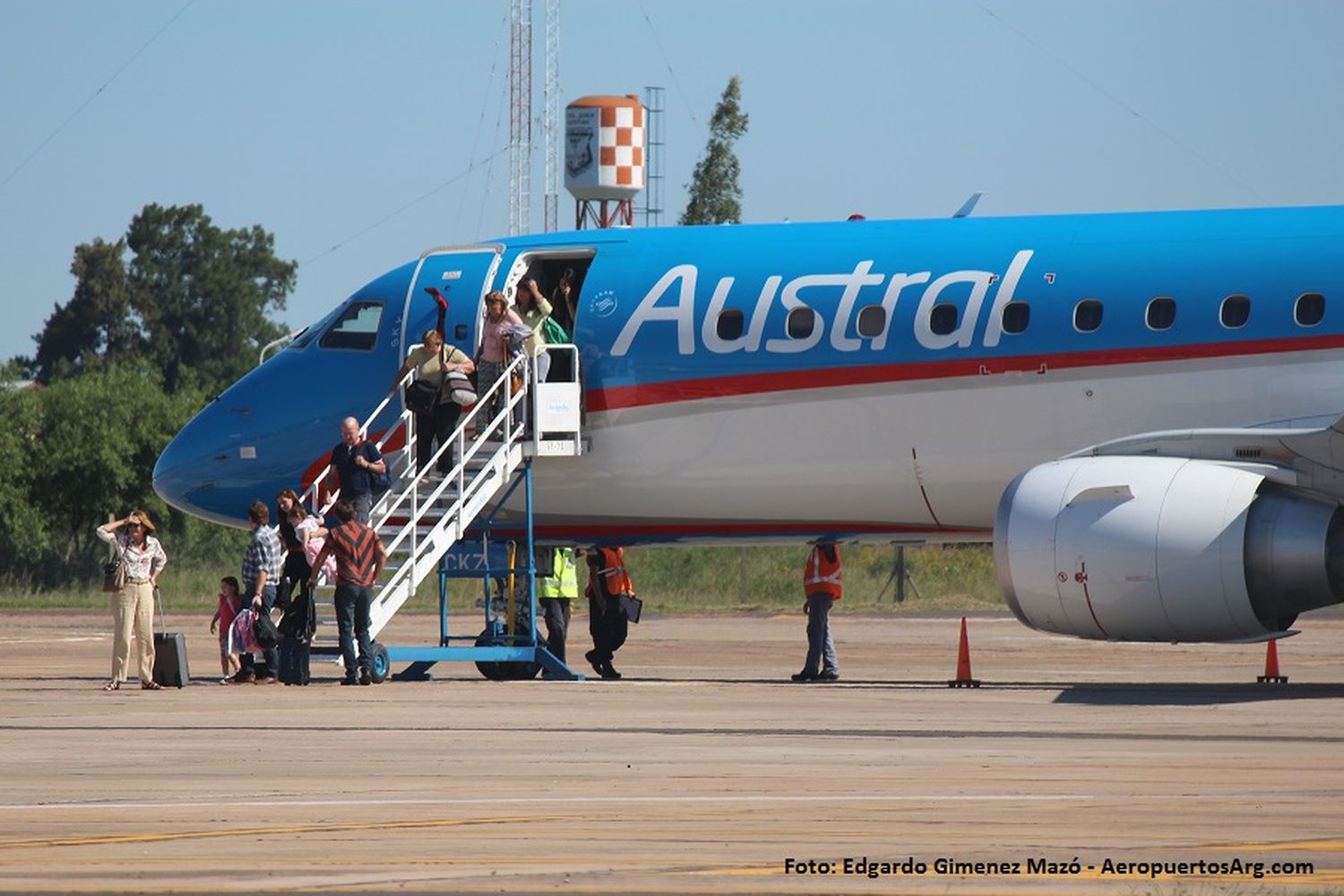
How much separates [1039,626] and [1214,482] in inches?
83.4

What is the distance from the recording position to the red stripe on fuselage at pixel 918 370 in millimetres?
21438

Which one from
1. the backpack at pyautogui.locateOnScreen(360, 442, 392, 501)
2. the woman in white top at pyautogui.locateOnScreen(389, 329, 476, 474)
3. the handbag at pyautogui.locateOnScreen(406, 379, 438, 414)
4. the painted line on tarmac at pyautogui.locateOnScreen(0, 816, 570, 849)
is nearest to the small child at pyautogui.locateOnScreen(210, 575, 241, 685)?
the backpack at pyautogui.locateOnScreen(360, 442, 392, 501)

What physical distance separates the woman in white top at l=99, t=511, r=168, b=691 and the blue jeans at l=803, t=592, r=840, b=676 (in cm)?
687

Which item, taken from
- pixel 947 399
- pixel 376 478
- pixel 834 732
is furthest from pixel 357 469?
Result: pixel 834 732

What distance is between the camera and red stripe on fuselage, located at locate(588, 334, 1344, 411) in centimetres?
2144

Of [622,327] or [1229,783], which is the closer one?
[1229,783]

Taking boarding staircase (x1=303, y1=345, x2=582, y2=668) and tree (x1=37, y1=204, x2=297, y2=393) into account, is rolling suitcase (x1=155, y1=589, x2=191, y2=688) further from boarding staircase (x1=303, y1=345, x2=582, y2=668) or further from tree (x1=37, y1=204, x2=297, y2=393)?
tree (x1=37, y1=204, x2=297, y2=393)

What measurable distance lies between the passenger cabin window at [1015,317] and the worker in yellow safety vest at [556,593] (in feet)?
20.0

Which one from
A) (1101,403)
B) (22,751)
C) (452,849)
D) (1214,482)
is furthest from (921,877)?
(1101,403)

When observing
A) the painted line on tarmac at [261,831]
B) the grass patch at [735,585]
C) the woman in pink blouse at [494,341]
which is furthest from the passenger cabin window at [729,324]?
the grass patch at [735,585]

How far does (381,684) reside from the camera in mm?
22688

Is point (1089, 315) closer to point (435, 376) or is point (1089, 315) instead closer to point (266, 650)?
point (435, 376)

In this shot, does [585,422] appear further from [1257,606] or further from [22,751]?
[22,751]

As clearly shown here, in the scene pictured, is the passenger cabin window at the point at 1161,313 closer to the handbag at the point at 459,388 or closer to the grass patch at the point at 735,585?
the handbag at the point at 459,388
